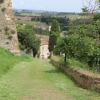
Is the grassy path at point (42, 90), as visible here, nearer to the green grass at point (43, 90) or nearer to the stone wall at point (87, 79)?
the green grass at point (43, 90)

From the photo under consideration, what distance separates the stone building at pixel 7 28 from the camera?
38.0 m

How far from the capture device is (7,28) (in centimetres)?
3869

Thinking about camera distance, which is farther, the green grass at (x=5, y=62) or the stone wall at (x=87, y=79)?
the green grass at (x=5, y=62)

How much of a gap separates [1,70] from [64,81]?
3.93 m

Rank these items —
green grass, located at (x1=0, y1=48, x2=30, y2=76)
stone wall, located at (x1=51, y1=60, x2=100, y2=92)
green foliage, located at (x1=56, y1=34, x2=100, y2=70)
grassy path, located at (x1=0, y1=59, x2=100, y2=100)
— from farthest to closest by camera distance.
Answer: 1. green grass, located at (x1=0, y1=48, x2=30, y2=76)
2. green foliage, located at (x1=56, y1=34, x2=100, y2=70)
3. stone wall, located at (x1=51, y1=60, x2=100, y2=92)
4. grassy path, located at (x1=0, y1=59, x2=100, y2=100)

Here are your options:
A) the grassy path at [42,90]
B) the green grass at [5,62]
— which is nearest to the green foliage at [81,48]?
the grassy path at [42,90]

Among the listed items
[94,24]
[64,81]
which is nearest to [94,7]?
[94,24]

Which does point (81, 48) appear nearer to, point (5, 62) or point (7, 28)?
point (5, 62)

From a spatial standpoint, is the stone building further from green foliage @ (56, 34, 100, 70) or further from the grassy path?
the grassy path

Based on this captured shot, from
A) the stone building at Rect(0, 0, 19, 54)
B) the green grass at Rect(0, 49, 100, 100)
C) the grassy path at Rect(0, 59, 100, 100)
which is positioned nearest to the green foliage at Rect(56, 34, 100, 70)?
the green grass at Rect(0, 49, 100, 100)

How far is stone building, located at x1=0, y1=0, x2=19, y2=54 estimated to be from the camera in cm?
3803

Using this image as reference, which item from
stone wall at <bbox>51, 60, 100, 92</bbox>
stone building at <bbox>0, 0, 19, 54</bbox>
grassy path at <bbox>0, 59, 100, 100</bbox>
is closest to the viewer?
grassy path at <bbox>0, 59, 100, 100</bbox>

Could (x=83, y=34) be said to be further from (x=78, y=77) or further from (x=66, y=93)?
(x=66, y=93)

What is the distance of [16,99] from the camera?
12602 millimetres
